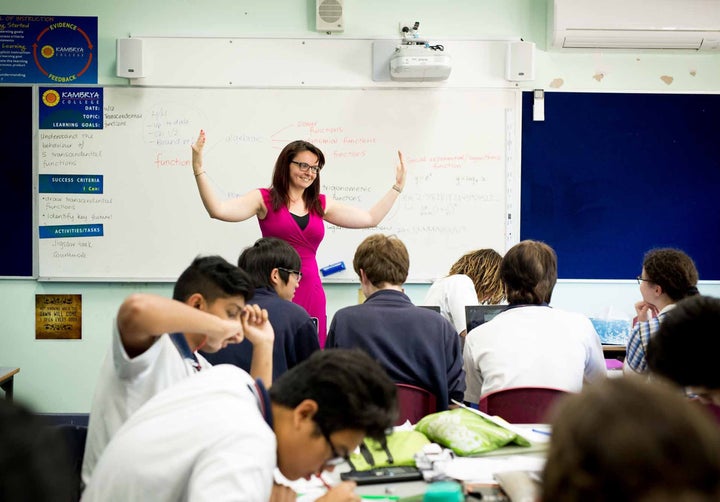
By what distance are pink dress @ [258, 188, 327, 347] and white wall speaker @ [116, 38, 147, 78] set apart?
1.51m

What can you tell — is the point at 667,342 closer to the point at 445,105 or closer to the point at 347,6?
the point at 445,105

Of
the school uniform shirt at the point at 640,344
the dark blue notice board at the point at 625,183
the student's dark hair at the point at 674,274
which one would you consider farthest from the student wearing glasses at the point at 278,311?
the dark blue notice board at the point at 625,183

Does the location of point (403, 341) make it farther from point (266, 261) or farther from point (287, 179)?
point (287, 179)

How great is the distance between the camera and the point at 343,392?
4.60ft

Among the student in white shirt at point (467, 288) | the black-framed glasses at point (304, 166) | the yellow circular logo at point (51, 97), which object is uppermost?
the yellow circular logo at point (51, 97)

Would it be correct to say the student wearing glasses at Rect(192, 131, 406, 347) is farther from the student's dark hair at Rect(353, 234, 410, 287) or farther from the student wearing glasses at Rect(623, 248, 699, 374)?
the student wearing glasses at Rect(623, 248, 699, 374)

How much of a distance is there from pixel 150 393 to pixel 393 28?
363 cm

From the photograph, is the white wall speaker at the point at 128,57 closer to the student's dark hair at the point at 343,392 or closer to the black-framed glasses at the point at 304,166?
the black-framed glasses at the point at 304,166

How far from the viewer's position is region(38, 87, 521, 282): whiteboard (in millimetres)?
4832

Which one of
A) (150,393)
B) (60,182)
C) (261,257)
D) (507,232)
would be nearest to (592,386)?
(150,393)

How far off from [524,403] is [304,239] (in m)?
1.76

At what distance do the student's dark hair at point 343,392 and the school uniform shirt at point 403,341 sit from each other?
4.07ft

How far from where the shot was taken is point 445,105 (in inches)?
192

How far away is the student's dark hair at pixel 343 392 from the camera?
1.40m
